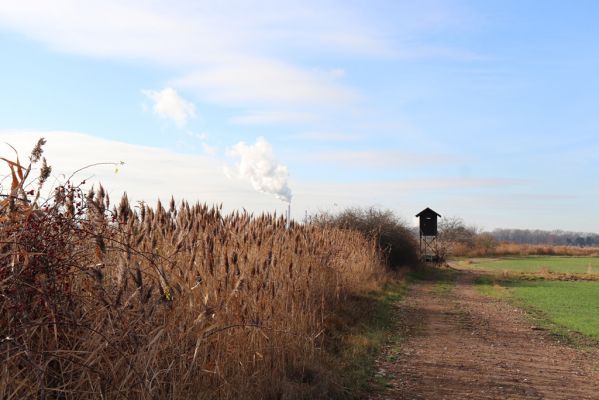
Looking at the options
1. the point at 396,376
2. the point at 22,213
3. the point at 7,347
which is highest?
the point at 22,213

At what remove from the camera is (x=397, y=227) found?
97.6 feet

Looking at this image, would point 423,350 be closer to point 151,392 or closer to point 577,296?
point 151,392

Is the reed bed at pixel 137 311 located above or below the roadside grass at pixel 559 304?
above

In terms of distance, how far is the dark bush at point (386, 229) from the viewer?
27969mm

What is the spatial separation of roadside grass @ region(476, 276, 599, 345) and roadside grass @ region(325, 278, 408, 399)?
367 centimetres

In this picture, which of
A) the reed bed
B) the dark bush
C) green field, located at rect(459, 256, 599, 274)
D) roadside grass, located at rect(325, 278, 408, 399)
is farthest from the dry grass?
the reed bed

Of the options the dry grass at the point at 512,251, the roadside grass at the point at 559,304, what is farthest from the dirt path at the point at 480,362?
the dry grass at the point at 512,251

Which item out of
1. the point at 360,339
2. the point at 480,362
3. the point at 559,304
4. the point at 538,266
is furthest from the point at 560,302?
the point at 538,266

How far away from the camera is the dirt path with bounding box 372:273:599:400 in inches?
300

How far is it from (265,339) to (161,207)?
88.2 inches

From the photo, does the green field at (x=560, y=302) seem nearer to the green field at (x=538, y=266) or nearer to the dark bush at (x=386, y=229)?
the dark bush at (x=386, y=229)

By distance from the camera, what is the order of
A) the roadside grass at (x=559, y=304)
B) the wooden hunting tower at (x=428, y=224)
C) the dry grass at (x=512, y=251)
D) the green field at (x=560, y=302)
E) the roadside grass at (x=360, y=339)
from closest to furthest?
the roadside grass at (x=360, y=339), the roadside grass at (x=559, y=304), the green field at (x=560, y=302), the wooden hunting tower at (x=428, y=224), the dry grass at (x=512, y=251)

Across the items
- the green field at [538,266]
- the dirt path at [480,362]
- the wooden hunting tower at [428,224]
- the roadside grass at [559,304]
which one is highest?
the wooden hunting tower at [428,224]

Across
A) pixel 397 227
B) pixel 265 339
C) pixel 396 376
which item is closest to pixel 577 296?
pixel 397 227
